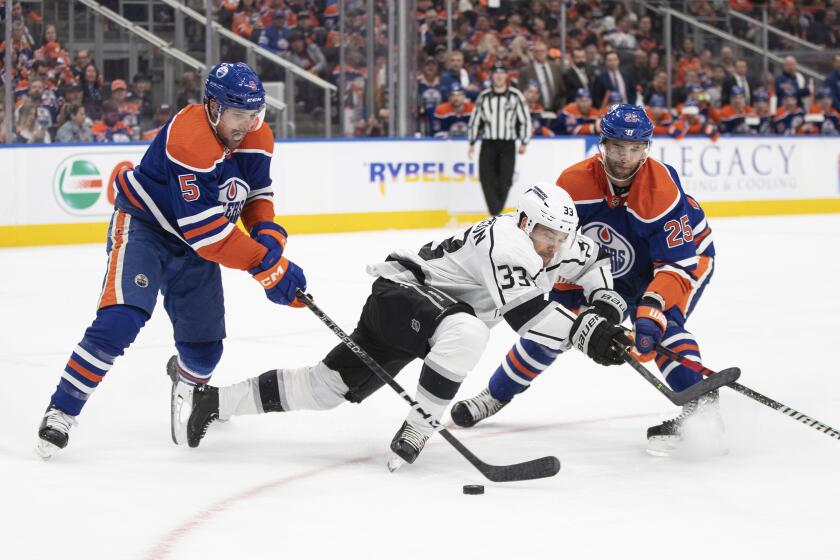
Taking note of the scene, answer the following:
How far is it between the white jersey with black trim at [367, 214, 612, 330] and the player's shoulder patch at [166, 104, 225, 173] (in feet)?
1.85

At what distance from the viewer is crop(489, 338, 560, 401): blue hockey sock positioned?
12.4ft

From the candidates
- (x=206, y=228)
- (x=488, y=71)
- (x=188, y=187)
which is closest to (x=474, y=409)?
(x=206, y=228)

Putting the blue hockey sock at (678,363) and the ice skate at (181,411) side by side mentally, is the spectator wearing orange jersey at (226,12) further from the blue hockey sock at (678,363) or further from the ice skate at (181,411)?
the blue hockey sock at (678,363)

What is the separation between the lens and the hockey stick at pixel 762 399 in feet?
10.8

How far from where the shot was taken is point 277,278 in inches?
135

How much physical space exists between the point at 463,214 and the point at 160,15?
3.13 metres

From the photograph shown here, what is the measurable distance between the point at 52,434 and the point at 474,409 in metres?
1.29

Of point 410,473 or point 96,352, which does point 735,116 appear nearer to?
point 410,473

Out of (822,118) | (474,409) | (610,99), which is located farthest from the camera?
(822,118)

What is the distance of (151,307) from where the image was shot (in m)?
3.44

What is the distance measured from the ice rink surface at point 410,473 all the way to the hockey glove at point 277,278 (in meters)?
0.45

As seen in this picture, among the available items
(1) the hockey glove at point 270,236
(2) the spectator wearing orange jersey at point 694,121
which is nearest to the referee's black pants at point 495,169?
(2) the spectator wearing orange jersey at point 694,121

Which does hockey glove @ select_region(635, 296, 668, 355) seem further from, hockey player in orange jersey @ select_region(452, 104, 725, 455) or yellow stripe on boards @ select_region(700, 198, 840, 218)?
yellow stripe on boards @ select_region(700, 198, 840, 218)

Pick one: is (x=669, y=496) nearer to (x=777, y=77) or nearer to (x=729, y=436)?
(x=729, y=436)
